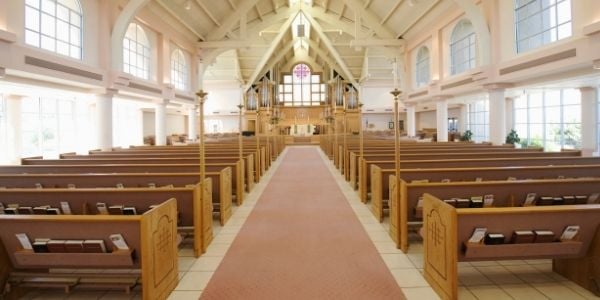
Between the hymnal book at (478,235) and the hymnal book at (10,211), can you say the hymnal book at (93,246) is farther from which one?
the hymnal book at (478,235)

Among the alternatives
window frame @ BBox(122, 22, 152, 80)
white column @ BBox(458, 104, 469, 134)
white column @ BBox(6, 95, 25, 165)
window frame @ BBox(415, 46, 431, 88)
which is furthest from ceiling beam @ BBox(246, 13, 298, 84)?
white column @ BBox(6, 95, 25, 165)

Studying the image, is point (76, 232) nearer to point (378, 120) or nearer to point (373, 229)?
point (373, 229)

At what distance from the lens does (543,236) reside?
2.89 m

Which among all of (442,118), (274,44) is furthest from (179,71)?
(442,118)

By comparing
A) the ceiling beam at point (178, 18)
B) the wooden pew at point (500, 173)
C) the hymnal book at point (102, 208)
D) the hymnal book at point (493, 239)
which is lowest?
the hymnal book at point (493, 239)

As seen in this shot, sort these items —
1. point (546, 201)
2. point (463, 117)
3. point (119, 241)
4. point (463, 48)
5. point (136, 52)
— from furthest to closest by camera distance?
point (463, 117) → point (463, 48) → point (136, 52) → point (546, 201) → point (119, 241)

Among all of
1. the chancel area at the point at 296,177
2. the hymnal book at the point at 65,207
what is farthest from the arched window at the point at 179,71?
the hymnal book at the point at 65,207

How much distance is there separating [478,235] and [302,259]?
5.11 ft

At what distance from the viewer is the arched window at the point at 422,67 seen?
612 inches

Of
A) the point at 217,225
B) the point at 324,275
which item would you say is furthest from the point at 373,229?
the point at 217,225

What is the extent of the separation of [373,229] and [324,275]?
5.34 feet

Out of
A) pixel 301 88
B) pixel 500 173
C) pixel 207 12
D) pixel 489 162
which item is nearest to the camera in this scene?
pixel 500 173

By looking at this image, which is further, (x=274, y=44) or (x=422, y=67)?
(x=274, y=44)

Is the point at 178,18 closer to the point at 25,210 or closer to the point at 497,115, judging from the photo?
the point at 497,115
